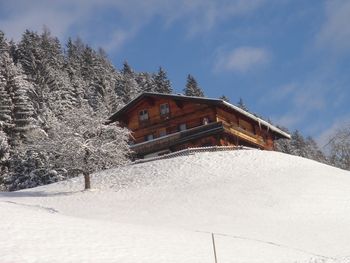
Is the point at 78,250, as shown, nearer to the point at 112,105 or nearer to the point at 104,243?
the point at 104,243

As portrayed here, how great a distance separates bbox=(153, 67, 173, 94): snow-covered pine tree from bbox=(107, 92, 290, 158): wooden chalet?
38465 millimetres

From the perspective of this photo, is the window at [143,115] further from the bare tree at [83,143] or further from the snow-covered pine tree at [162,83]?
the snow-covered pine tree at [162,83]

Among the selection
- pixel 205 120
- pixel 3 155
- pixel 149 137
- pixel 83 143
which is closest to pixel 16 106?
pixel 3 155

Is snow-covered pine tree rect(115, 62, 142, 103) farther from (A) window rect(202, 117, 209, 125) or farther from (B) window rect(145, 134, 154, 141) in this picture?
(A) window rect(202, 117, 209, 125)

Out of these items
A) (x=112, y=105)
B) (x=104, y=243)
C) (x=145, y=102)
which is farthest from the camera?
(x=112, y=105)

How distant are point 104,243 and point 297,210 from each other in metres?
13.1

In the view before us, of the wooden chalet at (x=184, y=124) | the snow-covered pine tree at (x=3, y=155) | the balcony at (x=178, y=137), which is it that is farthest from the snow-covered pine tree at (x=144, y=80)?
the balcony at (x=178, y=137)

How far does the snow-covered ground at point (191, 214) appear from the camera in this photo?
1358 centimetres

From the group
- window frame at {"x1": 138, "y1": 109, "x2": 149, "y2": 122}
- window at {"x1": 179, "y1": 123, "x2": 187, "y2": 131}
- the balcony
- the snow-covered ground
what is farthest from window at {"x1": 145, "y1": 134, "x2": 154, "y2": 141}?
the snow-covered ground

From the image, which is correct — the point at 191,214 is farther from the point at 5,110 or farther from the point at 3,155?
the point at 5,110

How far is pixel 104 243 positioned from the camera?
13.8 meters

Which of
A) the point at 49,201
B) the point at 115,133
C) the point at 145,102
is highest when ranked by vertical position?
the point at 145,102

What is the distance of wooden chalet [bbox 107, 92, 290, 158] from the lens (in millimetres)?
46266

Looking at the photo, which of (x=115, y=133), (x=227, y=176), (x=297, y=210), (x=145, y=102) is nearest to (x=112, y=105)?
(x=145, y=102)
